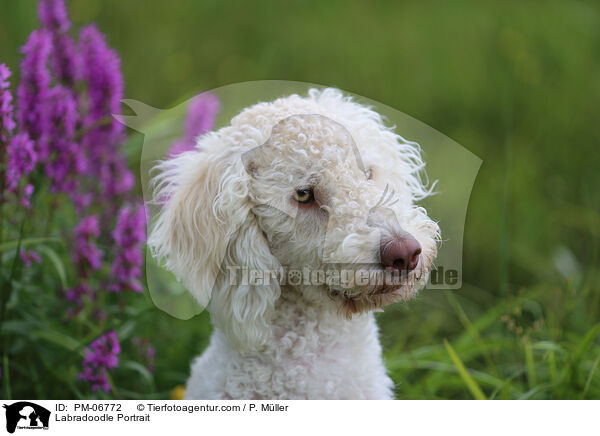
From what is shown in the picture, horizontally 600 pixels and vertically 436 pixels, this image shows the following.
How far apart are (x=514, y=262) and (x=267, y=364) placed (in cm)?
204

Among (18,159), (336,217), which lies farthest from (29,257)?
(336,217)

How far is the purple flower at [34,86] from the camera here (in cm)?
220

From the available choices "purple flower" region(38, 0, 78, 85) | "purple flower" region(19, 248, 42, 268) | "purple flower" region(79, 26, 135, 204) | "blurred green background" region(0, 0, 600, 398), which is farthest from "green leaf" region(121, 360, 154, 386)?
"purple flower" region(38, 0, 78, 85)

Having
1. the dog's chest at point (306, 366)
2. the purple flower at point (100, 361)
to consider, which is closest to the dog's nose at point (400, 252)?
the dog's chest at point (306, 366)

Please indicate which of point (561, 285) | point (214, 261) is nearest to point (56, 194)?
point (214, 261)

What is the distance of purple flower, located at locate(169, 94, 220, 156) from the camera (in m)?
2.55

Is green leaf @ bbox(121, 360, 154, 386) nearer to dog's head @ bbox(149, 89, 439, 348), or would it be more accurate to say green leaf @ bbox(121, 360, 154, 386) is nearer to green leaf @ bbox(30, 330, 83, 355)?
green leaf @ bbox(30, 330, 83, 355)

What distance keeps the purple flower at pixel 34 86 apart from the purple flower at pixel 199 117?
0.53m

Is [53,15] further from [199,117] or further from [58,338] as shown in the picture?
[58,338]

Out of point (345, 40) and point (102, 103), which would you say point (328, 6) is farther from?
point (102, 103)

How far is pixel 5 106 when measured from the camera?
6.61 feet

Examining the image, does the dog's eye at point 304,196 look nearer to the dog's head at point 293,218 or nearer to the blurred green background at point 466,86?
A: the dog's head at point 293,218

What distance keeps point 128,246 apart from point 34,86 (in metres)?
0.69

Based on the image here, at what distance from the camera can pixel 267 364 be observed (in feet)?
6.51
